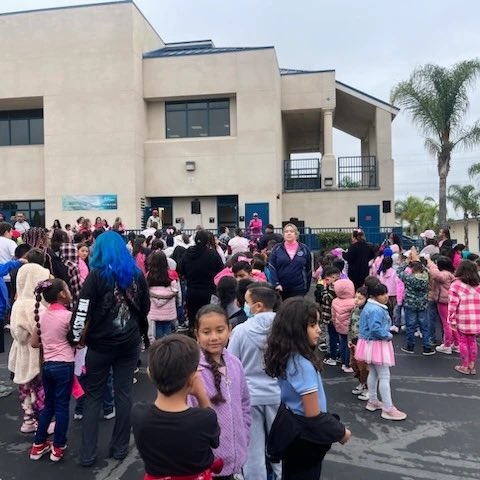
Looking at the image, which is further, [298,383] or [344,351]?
[344,351]

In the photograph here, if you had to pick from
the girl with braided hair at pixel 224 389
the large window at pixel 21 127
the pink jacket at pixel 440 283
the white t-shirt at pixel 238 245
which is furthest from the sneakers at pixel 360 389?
the large window at pixel 21 127

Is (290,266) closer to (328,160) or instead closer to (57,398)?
(57,398)

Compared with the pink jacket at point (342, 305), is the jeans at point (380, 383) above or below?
below

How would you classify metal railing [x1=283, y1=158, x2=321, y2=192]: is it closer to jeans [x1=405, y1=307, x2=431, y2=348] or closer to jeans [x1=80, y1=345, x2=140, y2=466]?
jeans [x1=405, y1=307, x2=431, y2=348]

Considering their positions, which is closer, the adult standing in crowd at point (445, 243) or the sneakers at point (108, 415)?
the sneakers at point (108, 415)

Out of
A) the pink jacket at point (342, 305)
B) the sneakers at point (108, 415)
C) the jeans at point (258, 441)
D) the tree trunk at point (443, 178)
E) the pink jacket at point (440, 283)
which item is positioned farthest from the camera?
the tree trunk at point (443, 178)

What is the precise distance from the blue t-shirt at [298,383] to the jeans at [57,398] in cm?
214

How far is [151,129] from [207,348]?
2150 cm

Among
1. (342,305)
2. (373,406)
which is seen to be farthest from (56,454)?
(342,305)

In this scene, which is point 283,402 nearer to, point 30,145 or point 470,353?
point 470,353

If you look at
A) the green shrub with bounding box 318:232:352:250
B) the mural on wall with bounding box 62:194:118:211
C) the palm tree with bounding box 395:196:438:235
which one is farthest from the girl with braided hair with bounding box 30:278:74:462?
the palm tree with bounding box 395:196:438:235

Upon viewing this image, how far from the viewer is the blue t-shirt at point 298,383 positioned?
260 centimetres

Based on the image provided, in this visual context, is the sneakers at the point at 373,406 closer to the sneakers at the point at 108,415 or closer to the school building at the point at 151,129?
the sneakers at the point at 108,415

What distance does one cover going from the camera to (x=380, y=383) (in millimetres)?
4953
